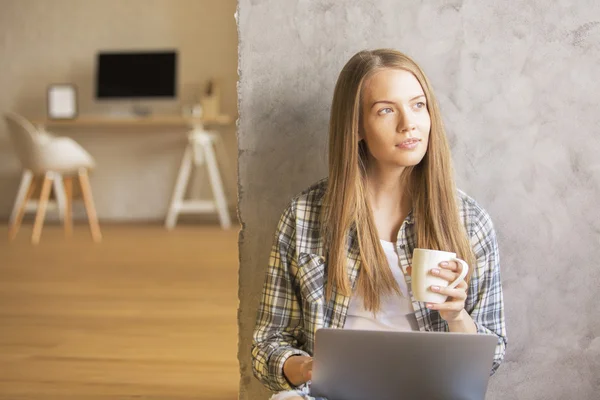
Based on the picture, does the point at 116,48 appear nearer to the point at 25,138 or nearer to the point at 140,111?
the point at 140,111

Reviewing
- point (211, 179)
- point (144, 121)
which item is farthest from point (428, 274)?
point (211, 179)

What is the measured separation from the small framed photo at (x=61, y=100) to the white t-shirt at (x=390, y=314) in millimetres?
6186

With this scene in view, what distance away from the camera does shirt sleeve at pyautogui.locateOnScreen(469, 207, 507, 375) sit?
1427 mm

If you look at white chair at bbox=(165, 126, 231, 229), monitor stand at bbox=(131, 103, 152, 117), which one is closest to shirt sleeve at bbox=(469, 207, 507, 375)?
white chair at bbox=(165, 126, 231, 229)

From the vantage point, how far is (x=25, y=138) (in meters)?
5.80

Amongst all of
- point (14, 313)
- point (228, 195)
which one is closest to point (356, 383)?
point (14, 313)

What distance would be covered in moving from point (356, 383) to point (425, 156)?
42 cm

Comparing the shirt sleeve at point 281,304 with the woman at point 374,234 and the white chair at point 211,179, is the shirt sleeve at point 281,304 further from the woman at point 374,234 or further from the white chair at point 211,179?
Answer: the white chair at point 211,179

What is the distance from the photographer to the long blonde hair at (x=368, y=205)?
4.54ft

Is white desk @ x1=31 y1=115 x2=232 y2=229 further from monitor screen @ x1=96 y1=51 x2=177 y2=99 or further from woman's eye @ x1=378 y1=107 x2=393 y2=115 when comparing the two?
woman's eye @ x1=378 y1=107 x2=393 y2=115

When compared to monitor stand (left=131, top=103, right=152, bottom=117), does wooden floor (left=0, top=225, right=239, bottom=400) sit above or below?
below

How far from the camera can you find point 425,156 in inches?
55.9

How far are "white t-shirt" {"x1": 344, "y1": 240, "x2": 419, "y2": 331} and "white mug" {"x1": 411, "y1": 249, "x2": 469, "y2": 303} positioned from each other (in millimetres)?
198

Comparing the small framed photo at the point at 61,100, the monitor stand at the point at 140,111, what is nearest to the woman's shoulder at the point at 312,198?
the monitor stand at the point at 140,111
